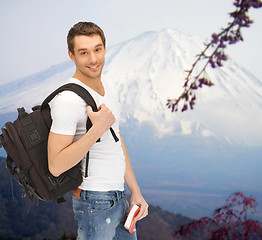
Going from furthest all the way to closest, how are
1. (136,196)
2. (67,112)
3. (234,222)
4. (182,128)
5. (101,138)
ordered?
(182,128)
(234,222)
(136,196)
(101,138)
(67,112)

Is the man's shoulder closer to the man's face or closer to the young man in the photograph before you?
the young man

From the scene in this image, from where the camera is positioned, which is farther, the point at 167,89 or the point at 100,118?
the point at 167,89

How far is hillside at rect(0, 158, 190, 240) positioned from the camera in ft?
8.29

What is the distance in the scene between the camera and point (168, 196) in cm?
358

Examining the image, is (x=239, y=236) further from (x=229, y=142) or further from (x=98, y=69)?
(x=98, y=69)

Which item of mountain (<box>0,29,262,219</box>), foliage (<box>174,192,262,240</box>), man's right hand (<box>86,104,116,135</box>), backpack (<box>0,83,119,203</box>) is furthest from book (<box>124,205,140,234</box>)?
mountain (<box>0,29,262,219</box>)

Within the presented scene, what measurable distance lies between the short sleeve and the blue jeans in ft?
0.66

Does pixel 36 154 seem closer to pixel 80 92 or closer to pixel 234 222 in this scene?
pixel 80 92

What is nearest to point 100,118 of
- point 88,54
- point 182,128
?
point 88,54

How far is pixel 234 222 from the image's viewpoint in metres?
2.51

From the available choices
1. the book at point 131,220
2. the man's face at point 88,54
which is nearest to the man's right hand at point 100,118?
the man's face at point 88,54

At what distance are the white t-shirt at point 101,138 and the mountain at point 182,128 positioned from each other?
2595 millimetres

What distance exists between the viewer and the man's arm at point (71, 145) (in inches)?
31.0

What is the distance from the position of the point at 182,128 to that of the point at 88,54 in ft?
10.6
